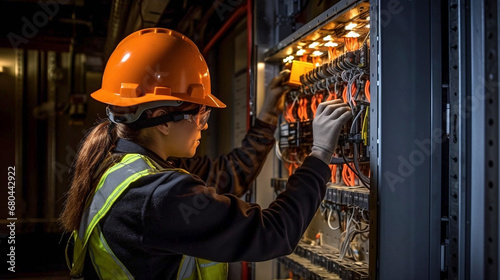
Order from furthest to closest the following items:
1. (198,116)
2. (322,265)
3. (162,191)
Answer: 1. (322,265)
2. (198,116)
3. (162,191)

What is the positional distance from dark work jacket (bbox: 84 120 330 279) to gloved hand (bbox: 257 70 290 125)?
0.75 metres

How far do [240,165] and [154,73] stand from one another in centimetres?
73

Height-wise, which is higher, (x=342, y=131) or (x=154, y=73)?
(x=154, y=73)

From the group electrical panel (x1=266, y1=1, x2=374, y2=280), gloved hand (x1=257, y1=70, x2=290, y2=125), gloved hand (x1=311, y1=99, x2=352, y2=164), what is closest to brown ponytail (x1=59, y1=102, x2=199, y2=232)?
gloved hand (x1=311, y1=99, x2=352, y2=164)

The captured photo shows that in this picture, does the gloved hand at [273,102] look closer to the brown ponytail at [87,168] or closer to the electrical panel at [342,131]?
the electrical panel at [342,131]

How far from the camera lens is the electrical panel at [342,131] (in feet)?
5.09

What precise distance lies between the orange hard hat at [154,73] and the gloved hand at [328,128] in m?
0.38

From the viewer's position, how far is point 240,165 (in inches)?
81.0

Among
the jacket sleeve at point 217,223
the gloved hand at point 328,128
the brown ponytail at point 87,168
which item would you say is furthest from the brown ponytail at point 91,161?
the gloved hand at point 328,128

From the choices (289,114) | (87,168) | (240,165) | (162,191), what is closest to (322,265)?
(240,165)

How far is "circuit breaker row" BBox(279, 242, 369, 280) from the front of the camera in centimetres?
161

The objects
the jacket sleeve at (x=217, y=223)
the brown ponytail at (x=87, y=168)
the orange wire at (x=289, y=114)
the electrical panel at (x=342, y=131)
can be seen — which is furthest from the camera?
the orange wire at (x=289, y=114)

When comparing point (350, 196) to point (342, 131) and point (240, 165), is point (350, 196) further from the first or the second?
point (240, 165)

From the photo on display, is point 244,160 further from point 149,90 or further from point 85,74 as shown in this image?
point 85,74
